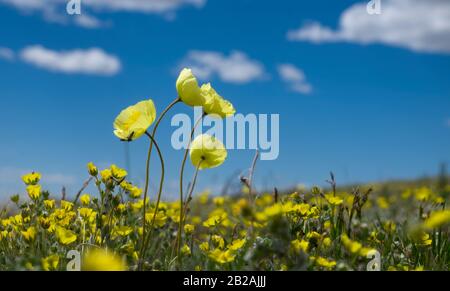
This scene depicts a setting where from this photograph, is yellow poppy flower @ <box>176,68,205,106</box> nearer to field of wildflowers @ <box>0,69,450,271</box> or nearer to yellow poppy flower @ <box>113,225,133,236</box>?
field of wildflowers @ <box>0,69,450,271</box>

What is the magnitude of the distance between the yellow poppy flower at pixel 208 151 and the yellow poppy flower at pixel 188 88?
159 millimetres

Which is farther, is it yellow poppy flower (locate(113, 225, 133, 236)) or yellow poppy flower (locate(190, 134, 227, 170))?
yellow poppy flower (locate(113, 225, 133, 236))

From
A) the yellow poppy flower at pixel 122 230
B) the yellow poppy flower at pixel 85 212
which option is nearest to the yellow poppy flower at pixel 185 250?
the yellow poppy flower at pixel 122 230

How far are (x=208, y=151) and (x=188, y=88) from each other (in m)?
0.28

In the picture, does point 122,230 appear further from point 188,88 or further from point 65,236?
point 188,88

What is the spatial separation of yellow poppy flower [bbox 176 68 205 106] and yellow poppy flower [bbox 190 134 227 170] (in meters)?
0.16

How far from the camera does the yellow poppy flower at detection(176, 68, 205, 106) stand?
239cm

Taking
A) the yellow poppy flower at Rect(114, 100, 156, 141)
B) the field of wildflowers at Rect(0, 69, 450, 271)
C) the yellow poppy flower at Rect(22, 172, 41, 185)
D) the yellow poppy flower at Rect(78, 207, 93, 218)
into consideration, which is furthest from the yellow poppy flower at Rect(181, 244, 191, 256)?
the yellow poppy flower at Rect(22, 172, 41, 185)

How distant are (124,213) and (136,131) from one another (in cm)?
72

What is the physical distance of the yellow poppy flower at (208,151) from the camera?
243cm
